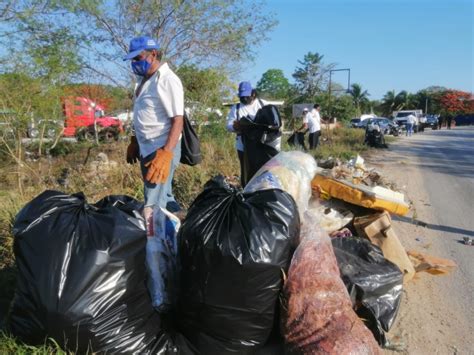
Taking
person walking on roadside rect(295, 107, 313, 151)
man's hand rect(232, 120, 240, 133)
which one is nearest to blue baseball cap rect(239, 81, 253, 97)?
man's hand rect(232, 120, 240, 133)

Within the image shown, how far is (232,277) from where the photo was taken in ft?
6.70

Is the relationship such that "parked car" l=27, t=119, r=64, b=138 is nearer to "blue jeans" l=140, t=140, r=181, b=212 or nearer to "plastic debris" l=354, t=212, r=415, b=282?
"blue jeans" l=140, t=140, r=181, b=212

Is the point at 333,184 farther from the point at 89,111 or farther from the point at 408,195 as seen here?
the point at 89,111

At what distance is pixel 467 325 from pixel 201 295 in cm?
180

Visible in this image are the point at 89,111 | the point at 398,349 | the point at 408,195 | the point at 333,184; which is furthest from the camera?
the point at 89,111

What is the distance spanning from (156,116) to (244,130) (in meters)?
1.87

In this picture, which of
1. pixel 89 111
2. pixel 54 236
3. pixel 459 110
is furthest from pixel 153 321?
pixel 459 110

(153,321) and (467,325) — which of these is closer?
(153,321)

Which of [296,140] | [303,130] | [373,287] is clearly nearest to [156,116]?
[373,287]

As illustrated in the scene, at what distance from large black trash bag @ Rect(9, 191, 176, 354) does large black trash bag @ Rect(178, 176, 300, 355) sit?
0.22m

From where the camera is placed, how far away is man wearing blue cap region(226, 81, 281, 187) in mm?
4480

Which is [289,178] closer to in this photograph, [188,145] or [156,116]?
[188,145]

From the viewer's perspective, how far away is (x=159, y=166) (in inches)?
106

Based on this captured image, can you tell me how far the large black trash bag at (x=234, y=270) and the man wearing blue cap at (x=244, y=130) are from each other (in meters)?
2.25
